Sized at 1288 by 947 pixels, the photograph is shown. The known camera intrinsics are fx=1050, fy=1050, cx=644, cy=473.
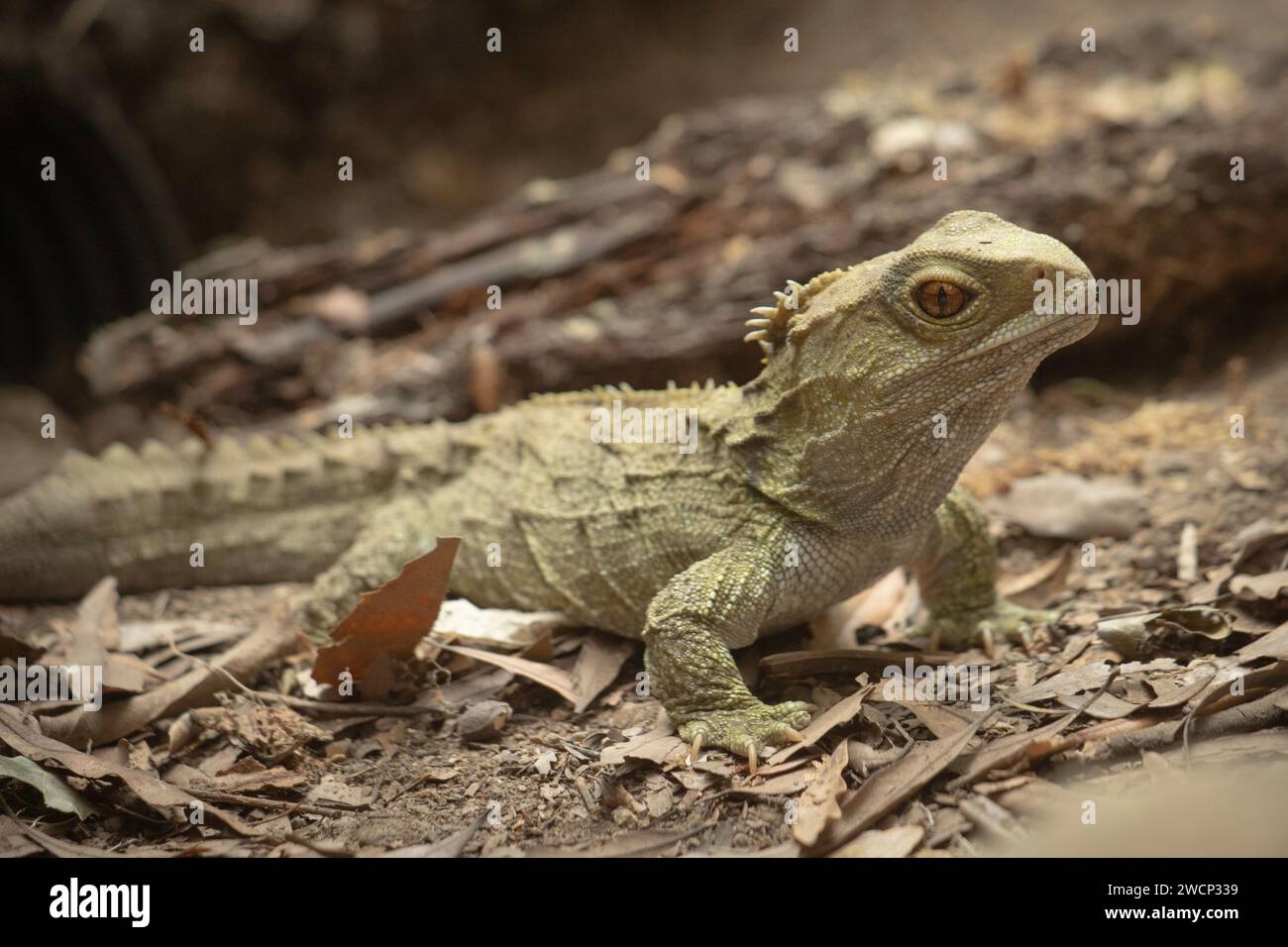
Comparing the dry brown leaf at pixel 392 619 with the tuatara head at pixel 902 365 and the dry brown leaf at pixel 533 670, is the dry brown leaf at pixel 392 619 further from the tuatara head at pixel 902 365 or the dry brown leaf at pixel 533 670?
the tuatara head at pixel 902 365

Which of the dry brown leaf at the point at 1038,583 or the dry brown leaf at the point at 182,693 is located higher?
the dry brown leaf at the point at 1038,583

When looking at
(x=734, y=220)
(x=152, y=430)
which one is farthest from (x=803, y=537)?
(x=152, y=430)

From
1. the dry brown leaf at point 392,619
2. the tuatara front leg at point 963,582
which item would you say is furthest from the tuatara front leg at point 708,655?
the tuatara front leg at point 963,582

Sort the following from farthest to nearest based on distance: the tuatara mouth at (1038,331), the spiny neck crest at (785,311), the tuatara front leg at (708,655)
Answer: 1. the spiny neck crest at (785,311)
2. the tuatara front leg at (708,655)
3. the tuatara mouth at (1038,331)

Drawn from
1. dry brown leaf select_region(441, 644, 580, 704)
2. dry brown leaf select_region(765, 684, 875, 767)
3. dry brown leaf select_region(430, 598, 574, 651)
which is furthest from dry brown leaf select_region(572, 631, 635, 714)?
dry brown leaf select_region(765, 684, 875, 767)

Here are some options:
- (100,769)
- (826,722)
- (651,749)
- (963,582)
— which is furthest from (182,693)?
(963,582)

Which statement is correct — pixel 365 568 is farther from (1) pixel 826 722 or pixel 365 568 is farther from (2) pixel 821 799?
(2) pixel 821 799
